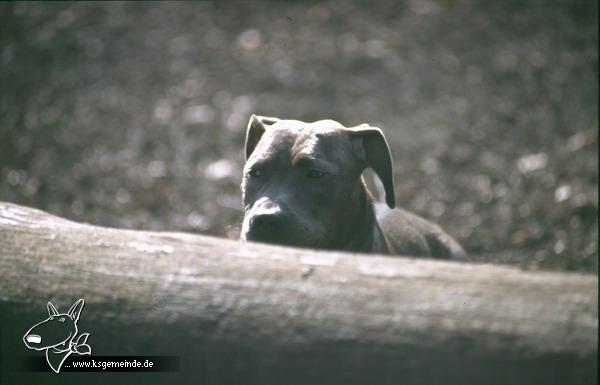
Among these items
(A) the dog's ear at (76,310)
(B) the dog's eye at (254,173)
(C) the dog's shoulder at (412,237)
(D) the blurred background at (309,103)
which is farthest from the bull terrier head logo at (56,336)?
(D) the blurred background at (309,103)

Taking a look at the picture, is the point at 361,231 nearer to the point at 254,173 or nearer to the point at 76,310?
the point at 254,173

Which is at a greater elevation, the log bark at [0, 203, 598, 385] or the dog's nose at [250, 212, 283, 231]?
the log bark at [0, 203, 598, 385]

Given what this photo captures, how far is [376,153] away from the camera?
4.91 meters

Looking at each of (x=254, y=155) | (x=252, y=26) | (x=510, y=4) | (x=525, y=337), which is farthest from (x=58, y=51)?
(x=525, y=337)

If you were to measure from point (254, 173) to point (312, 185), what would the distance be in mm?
340

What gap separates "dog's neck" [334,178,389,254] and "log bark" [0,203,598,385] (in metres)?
1.71

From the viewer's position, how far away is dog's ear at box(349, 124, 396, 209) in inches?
193

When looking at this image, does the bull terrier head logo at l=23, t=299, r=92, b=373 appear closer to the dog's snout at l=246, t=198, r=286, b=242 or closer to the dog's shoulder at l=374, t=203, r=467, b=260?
the dog's snout at l=246, t=198, r=286, b=242

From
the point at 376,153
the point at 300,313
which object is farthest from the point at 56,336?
the point at 376,153

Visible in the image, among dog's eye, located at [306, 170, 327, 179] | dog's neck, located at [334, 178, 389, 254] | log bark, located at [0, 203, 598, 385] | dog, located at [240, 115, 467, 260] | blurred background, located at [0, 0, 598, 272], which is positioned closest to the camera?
log bark, located at [0, 203, 598, 385]

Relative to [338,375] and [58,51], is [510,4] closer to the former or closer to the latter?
[58,51]

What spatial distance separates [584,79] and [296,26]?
14.2ft

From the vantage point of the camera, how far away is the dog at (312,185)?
440 cm

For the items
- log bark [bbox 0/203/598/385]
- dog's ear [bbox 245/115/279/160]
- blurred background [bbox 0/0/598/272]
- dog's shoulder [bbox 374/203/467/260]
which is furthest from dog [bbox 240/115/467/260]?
blurred background [bbox 0/0/598/272]
